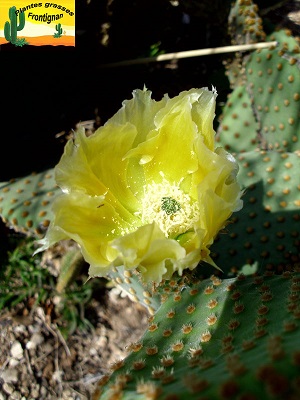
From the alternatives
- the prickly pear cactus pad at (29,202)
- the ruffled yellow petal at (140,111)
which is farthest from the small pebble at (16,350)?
the ruffled yellow petal at (140,111)

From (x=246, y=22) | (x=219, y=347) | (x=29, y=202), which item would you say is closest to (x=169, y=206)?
(x=219, y=347)

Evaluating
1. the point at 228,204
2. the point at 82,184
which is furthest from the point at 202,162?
the point at 82,184

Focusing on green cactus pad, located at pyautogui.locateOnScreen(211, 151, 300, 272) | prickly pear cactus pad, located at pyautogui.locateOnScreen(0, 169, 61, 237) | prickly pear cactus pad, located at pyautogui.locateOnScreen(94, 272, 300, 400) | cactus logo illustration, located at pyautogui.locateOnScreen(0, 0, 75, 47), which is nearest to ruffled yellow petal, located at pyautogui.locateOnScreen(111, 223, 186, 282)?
prickly pear cactus pad, located at pyautogui.locateOnScreen(94, 272, 300, 400)

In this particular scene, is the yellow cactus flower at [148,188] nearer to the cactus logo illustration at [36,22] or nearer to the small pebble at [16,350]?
the cactus logo illustration at [36,22]

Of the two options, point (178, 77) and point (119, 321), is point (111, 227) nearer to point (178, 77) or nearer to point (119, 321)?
point (119, 321)

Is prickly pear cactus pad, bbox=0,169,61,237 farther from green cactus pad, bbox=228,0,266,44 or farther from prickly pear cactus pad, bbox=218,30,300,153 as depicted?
→ green cactus pad, bbox=228,0,266,44

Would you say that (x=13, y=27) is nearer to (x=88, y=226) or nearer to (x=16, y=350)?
(x=88, y=226)

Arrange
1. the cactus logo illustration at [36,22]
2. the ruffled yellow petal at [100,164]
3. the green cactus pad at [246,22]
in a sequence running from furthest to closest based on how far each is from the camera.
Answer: the green cactus pad at [246,22], the cactus logo illustration at [36,22], the ruffled yellow petal at [100,164]
